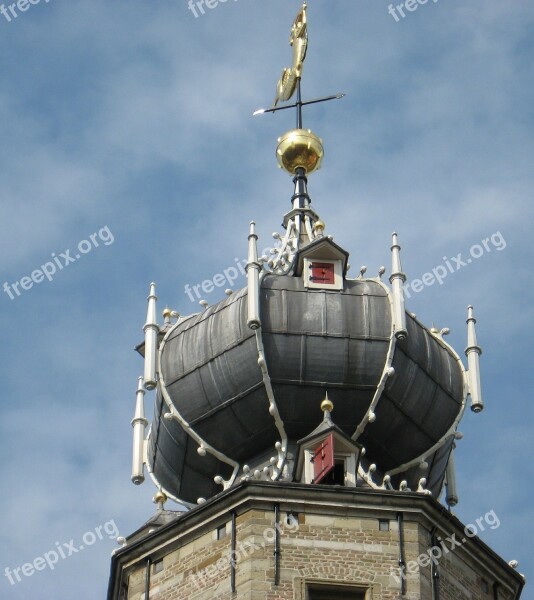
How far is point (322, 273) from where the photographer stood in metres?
44.0

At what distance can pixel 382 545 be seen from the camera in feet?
131

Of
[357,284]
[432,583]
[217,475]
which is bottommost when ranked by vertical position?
[432,583]

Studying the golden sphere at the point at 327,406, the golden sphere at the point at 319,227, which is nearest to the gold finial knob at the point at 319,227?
the golden sphere at the point at 319,227

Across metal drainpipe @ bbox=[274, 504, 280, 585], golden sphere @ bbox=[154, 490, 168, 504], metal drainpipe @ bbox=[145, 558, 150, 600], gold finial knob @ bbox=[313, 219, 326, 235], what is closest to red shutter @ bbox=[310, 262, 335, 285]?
gold finial knob @ bbox=[313, 219, 326, 235]

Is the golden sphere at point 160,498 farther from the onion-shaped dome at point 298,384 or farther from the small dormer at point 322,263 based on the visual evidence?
the small dormer at point 322,263

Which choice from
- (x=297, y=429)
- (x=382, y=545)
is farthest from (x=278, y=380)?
(x=382, y=545)

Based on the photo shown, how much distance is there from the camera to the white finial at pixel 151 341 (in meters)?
43.3

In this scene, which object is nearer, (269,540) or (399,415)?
(269,540)

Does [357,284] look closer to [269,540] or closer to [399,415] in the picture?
[399,415]

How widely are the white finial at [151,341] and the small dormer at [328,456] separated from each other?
3.23 m

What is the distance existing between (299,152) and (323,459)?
8.97 meters

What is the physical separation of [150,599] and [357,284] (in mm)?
6816

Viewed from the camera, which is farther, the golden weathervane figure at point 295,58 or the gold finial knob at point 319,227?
the golden weathervane figure at point 295,58

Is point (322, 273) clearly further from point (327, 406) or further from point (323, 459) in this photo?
point (323, 459)
